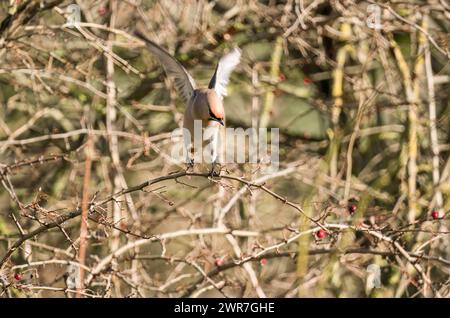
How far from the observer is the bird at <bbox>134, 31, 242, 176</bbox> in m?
4.19

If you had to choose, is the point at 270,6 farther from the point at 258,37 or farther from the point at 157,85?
the point at 157,85

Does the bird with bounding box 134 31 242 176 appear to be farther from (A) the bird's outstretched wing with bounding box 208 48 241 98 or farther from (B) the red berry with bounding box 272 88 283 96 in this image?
(B) the red berry with bounding box 272 88 283 96

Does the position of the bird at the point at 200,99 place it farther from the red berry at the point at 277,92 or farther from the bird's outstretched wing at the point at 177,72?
the red berry at the point at 277,92

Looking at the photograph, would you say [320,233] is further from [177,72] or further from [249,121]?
[249,121]

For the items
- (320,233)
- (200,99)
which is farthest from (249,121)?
(320,233)

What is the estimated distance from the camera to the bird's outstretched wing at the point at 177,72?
4449 mm

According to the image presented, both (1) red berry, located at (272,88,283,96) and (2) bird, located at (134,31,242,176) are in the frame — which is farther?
→ (1) red berry, located at (272,88,283,96)

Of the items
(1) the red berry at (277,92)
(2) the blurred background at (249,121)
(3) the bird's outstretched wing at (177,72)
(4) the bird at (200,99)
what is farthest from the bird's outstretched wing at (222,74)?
(1) the red berry at (277,92)

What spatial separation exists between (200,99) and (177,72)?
1.32 feet

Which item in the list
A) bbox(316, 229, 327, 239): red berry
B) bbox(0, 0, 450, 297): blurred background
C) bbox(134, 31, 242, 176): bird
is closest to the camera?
bbox(316, 229, 327, 239): red berry

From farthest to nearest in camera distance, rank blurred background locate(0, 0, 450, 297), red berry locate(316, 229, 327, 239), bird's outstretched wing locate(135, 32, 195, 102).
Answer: blurred background locate(0, 0, 450, 297) → bird's outstretched wing locate(135, 32, 195, 102) → red berry locate(316, 229, 327, 239)

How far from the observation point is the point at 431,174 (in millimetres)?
6152

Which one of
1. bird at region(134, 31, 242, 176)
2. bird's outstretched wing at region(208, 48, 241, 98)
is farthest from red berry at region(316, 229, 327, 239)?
bird's outstretched wing at region(208, 48, 241, 98)
